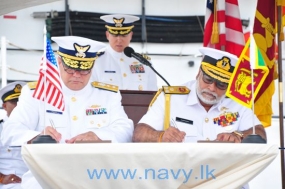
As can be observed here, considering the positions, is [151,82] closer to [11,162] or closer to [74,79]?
[11,162]

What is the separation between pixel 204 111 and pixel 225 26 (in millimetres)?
1463

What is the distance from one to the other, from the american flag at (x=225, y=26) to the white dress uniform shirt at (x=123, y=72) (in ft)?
2.06

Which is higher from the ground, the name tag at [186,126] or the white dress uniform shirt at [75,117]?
the white dress uniform shirt at [75,117]

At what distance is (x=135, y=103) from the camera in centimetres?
598

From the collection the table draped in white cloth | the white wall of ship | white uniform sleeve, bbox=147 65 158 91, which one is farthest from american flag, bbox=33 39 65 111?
the white wall of ship

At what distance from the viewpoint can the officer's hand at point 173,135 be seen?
5.14 meters

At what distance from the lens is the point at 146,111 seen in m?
5.95

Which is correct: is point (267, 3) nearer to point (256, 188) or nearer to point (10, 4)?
point (256, 188)

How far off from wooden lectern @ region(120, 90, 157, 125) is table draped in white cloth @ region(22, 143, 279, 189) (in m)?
1.57

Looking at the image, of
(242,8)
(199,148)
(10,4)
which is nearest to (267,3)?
(10,4)

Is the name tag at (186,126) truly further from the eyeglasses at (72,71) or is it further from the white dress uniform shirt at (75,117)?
the eyeglasses at (72,71)

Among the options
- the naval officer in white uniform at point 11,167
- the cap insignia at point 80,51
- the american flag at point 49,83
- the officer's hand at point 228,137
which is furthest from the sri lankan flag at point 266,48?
the american flag at point 49,83

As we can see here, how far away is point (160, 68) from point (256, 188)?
11.6 ft

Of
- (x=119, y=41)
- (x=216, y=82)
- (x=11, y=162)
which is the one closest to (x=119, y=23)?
(x=119, y=41)
